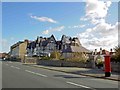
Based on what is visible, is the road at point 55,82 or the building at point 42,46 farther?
the building at point 42,46

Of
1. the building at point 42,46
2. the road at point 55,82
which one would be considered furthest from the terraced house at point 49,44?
the road at point 55,82

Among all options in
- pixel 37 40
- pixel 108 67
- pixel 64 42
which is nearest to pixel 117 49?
pixel 108 67

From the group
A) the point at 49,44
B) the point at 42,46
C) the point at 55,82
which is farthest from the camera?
the point at 42,46

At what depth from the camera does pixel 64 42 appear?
409 feet

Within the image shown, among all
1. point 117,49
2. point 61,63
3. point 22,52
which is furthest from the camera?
point 22,52

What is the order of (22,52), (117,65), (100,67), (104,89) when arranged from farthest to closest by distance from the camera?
(22,52) < (100,67) < (117,65) < (104,89)

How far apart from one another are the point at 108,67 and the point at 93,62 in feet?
56.0

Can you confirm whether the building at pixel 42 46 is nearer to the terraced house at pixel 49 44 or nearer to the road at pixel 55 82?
the terraced house at pixel 49 44

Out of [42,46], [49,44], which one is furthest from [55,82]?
[42,46]

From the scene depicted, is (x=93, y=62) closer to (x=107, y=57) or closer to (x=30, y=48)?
(x=107, y=57)

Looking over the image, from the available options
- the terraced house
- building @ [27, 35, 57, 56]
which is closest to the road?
the terraced house

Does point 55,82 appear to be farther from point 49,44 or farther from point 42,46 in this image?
point 42,46

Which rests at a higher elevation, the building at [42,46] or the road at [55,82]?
the building at [42,46]

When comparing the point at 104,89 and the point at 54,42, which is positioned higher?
the point at 54,42
